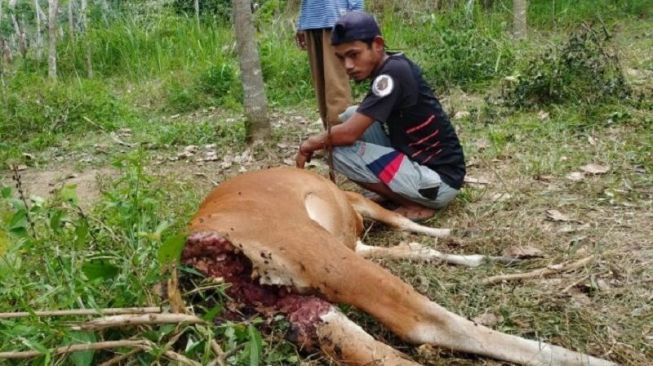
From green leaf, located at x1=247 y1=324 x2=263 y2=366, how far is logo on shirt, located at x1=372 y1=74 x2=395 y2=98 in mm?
1840

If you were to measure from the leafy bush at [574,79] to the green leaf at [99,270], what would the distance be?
429cm

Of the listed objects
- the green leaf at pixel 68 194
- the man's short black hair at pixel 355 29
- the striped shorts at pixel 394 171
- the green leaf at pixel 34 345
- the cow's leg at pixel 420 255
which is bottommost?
the cow's leg at pixel 420 255

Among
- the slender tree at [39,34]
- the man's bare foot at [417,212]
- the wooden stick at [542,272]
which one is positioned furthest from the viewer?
the slender tree at [39,34]

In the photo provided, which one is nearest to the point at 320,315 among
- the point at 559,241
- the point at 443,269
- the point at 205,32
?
the point at 443,269

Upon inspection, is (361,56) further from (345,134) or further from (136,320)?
(136,320)

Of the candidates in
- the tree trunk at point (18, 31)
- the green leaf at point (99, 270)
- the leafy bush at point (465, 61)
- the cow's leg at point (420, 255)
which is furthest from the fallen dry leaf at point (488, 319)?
the tree trunk at point (18, 31)

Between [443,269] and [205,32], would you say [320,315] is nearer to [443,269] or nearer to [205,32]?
[443,269]

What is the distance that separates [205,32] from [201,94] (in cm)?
209

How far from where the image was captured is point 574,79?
614cm

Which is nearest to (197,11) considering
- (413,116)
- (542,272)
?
(413,116)

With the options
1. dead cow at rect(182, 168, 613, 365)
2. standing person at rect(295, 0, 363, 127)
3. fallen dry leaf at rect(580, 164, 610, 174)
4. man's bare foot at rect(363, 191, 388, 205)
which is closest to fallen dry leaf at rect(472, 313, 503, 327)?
dead cow at rect(182, 168, 613, 365)

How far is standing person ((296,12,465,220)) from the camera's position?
4.10 m

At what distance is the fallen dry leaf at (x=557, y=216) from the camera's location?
4.12 m

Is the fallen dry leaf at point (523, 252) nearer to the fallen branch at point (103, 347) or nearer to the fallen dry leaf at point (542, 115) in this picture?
the fallen branch at point (103, 347)
